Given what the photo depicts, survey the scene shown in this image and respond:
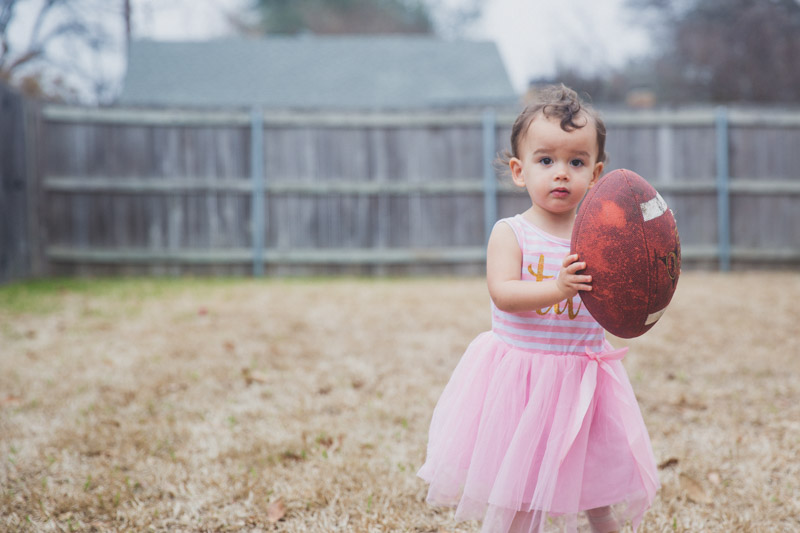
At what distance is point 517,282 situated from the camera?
1.53m

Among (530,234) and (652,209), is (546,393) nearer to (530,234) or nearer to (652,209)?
(530,234)

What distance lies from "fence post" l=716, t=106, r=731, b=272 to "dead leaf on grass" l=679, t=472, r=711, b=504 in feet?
23.0

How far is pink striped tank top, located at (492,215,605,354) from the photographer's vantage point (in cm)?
161

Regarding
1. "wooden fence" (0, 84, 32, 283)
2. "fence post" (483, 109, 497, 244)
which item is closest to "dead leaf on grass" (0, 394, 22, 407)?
"wooden fence" (0, 84, 32, 283)

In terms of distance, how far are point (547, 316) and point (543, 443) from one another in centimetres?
32

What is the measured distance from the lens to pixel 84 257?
8.01 m

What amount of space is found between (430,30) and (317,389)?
28.1 metres

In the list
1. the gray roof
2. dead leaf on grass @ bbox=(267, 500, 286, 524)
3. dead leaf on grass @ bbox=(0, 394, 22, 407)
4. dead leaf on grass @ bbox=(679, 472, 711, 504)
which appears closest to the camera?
→ dead leaf on grass @ bbox=(267, 500, 286, 524)

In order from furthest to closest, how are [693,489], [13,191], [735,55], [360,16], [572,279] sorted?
[360,16], [735,55], [13,191], [693,489], [572,279]

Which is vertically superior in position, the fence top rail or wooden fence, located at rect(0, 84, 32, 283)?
the fence top rail

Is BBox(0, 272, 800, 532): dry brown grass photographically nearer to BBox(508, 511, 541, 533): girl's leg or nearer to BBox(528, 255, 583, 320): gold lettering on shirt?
BBox(508, 511, 541, 533): girl's leg

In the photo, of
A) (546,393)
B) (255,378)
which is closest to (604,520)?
(546,393)

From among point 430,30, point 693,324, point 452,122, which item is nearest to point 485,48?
point 452,122

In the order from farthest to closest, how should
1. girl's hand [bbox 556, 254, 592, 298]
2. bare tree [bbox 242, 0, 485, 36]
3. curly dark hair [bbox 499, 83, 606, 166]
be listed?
bare tree [bbox 242, 0, 485, 36] → curly dark hair [bbox 499, 83, 606, 166] → girl's hand [bbox 556, 254, 592, 298]
